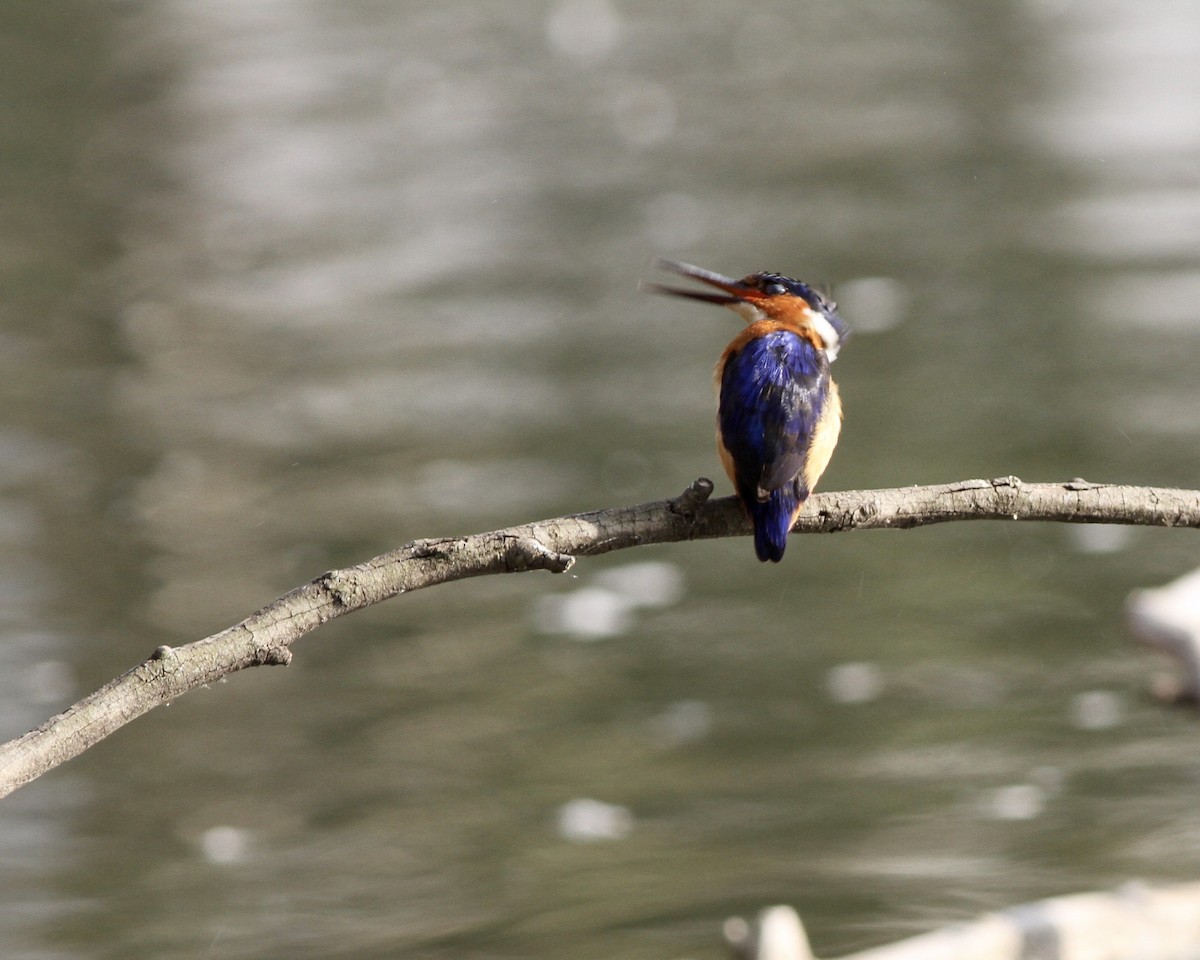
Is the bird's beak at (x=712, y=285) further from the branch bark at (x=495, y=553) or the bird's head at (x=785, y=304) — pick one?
the branch bark at (x=495, y=553)

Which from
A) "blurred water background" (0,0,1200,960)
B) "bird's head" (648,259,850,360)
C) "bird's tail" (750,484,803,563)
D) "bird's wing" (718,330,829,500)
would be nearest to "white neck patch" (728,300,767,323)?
"bird's head" (648,259,850,360)

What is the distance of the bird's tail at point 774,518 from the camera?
2.42 meters

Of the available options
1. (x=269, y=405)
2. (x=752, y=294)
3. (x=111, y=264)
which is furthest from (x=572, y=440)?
(x=111, y=264)

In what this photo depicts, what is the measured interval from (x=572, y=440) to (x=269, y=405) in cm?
151

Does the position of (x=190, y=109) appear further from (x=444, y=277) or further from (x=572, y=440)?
(x=572, y=440)

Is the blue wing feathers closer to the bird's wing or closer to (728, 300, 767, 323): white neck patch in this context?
the bird's wing

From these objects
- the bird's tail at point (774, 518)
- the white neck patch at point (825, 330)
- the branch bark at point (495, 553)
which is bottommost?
the branch bark at point (495, 553)

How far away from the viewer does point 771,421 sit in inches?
100.0

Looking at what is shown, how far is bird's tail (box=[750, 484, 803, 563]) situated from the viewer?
2424 mm

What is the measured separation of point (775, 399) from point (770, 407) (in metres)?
0.02

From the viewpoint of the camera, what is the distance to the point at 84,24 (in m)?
14.1

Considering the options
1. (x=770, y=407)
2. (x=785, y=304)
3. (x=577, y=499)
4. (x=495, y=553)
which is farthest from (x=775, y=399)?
(x=577, y=499)

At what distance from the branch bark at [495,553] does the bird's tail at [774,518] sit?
22 mm

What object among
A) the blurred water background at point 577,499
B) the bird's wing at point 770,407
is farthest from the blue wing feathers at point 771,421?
the blurred water background at point 577,499
